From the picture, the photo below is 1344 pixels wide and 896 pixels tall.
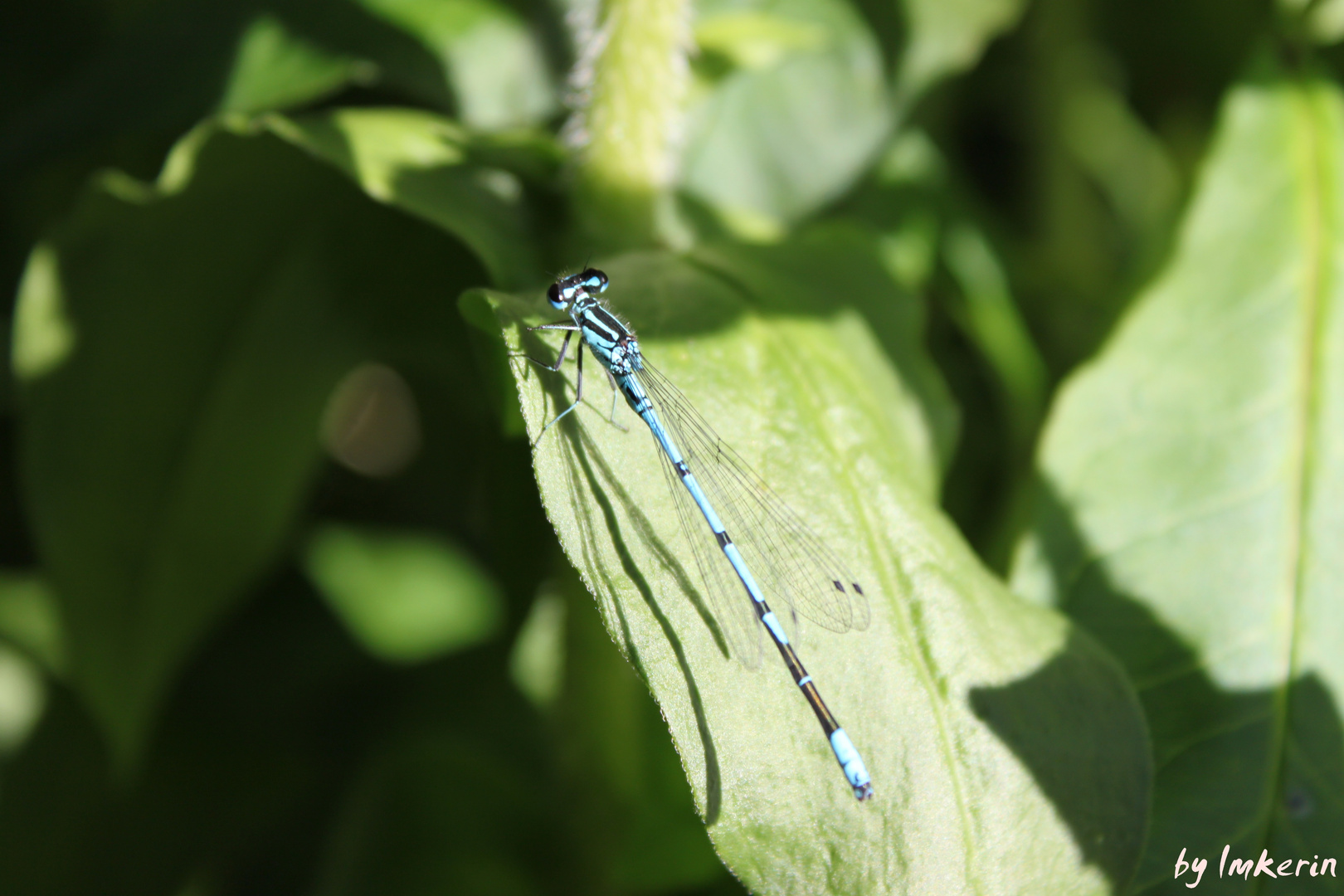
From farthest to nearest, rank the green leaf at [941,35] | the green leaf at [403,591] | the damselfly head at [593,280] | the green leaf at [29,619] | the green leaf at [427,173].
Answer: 1. the green leaf at [403,591]
2. the green leaf at [29,619]
3. the green leaf at [941,35]
4. the damselfly head at [593,280]
5. the green leaf at [427,173]

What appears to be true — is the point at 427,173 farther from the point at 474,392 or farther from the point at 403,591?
the point at 403,591

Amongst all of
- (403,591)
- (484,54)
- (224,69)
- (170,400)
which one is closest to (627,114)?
(484,54)

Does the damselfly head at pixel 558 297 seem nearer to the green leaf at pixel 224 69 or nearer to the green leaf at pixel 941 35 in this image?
the green leaf at pixel 224 69

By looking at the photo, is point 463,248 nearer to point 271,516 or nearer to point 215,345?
point 215,345

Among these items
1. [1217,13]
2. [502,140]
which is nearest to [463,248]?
[502,140]

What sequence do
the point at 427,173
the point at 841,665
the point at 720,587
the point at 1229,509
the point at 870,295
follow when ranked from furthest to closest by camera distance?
1. the point at 870,295
2. the point at 1229,509
3. the point at 427,173
4. the point at 720,587
5. the point at 841,665

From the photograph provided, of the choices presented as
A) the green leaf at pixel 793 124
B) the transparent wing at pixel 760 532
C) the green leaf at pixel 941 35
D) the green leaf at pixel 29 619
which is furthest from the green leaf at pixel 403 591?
the green leaf at pixel 941 35

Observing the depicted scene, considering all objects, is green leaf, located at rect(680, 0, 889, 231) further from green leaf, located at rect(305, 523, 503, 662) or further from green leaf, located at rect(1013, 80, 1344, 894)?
green leaf, located at rect(305, 523, 503, 662)
